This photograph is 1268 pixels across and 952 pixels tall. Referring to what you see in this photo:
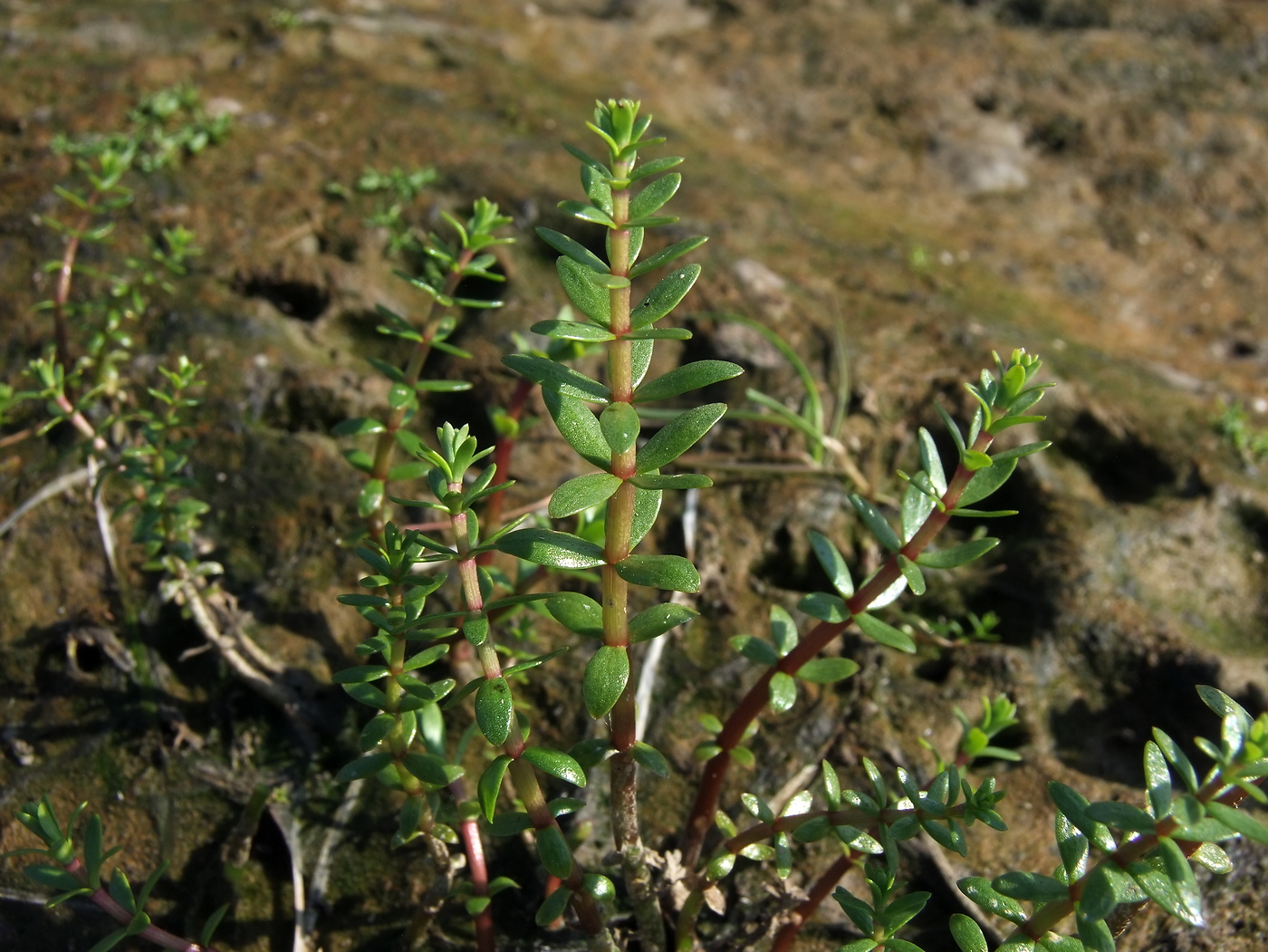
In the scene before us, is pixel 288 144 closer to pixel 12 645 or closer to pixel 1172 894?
pixel 12 645

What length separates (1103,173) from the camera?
16.9 feet

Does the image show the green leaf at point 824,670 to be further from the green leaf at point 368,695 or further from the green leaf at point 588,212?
the green leaf at point 588,212

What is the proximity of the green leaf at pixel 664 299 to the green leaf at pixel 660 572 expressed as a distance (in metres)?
0.43

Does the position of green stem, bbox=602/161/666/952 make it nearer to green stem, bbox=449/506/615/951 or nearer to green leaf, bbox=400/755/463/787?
green stem, bbox=449/506/615/951

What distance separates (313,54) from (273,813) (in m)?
3.86

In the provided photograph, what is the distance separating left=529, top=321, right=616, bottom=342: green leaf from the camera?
1.62m

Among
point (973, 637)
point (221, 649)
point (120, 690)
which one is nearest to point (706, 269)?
point (973, 637)

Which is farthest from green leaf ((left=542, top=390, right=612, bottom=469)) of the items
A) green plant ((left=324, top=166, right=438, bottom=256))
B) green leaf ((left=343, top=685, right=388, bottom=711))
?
green plant ((left=324, top=166, right=438, bottom=256))

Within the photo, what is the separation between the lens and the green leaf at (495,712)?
1645 mm

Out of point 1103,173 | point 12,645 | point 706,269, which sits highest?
point 1103,173

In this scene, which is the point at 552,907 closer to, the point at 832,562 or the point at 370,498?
the point at 832,562

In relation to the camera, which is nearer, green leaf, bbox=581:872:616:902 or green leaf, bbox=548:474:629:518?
green leaf, bbox=548:474:629:518

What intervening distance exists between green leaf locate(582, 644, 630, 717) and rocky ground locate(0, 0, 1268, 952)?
89 centimetres

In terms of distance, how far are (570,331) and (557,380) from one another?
0.40 ft
